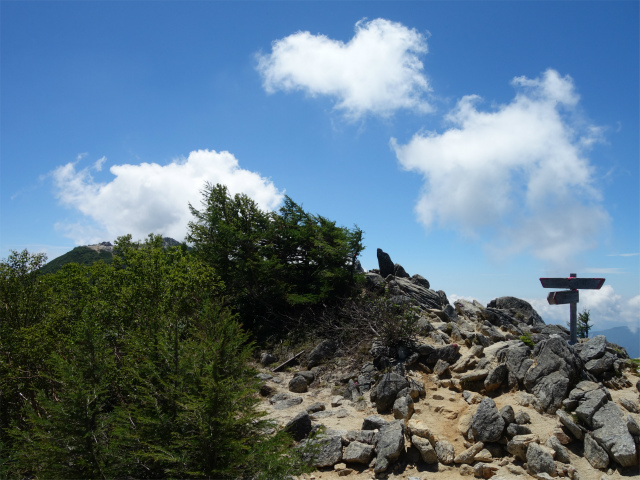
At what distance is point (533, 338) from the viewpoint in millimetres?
11664

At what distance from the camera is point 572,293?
36.8ft

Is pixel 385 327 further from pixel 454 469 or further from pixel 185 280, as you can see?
pixel 185 280

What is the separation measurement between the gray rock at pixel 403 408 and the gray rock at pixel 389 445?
0.85 m

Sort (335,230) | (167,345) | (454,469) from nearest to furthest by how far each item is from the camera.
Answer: (167,345)
(454,469)
(335,230)

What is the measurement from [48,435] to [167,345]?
6.87 feet

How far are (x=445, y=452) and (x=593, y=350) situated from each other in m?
5.15

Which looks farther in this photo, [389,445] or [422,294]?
[422,294]

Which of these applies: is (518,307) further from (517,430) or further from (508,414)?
(517,430)

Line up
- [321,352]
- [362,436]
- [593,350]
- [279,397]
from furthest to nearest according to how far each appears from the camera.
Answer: [321,352] < [279,397] < [593,350] < [362,436]

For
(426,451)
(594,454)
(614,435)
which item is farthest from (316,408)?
(614,435)

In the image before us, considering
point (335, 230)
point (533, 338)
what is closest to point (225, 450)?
point (533, 338)

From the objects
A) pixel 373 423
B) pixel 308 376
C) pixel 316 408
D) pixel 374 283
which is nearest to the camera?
pixel 373 423

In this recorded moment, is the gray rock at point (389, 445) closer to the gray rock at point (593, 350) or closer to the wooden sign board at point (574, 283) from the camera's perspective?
the gray rock at point (593, 350)

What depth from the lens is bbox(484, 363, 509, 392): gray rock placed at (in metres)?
9.50
